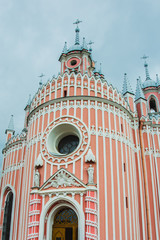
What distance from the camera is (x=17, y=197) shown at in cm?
2333

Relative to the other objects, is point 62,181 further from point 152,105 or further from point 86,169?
point 152,105

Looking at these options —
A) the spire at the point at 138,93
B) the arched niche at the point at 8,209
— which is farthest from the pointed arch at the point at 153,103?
the arched niche at the point at 8,209

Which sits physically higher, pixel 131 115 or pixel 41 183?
pixel 131 115

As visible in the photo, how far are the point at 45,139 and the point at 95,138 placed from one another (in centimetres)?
403

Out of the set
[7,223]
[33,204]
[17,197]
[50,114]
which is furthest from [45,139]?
[7,223]

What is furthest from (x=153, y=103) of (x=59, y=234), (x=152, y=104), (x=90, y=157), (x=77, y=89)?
(x=59, y=234)

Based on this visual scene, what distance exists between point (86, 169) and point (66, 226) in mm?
4198

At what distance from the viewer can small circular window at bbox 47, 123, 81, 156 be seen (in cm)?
2016

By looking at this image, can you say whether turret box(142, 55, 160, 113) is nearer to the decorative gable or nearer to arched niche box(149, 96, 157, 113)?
arched niche box(149, 96, 157, 113)

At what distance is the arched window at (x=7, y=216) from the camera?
78.5 ft

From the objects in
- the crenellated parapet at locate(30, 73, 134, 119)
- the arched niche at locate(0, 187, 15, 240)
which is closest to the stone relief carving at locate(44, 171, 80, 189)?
the crenellated parapet at locate(30, 73, 134, 119)

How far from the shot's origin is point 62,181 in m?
18.0

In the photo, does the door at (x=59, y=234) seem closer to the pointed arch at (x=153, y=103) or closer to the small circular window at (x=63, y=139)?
the small circular window at (x=63, y=139)

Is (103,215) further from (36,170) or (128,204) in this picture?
(36,170)
